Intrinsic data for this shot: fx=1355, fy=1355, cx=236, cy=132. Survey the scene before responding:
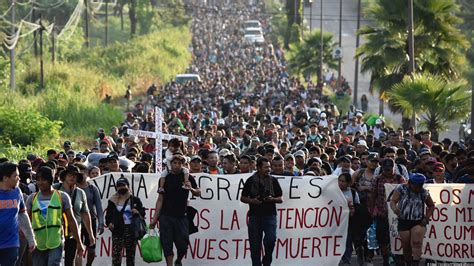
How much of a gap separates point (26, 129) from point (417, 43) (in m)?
10.4

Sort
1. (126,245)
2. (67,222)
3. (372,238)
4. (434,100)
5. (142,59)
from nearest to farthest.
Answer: (67,222), (126,245), (372,238), (434,100), (142,59)

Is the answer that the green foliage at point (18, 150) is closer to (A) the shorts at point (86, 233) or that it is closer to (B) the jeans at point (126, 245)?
(A) the shorts at point (86, 233)

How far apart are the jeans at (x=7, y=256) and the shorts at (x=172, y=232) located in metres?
2.98

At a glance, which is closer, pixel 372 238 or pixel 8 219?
pixel 8 219

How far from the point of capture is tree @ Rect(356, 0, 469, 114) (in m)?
35.0

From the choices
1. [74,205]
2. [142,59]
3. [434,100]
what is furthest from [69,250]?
[142,59]

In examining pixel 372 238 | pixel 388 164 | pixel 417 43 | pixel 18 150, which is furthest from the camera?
pixel 417 43

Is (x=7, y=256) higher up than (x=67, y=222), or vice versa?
(x=67, y=222)

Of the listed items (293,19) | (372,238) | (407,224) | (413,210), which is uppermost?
(293,19)

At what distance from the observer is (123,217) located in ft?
46.4

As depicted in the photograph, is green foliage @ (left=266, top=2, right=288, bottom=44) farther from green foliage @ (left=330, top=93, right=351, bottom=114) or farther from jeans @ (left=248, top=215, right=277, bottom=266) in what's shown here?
jeans @ (left=248, top=215, right=277, bottom=266)

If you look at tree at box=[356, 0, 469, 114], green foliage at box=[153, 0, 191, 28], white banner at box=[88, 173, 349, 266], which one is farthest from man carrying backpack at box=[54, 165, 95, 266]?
green foliage at box=[153, 0, 191, 28]

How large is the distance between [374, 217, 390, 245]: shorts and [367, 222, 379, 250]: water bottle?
275 mm

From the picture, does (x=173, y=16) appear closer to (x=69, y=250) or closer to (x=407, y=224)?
(x=407, y=224)
